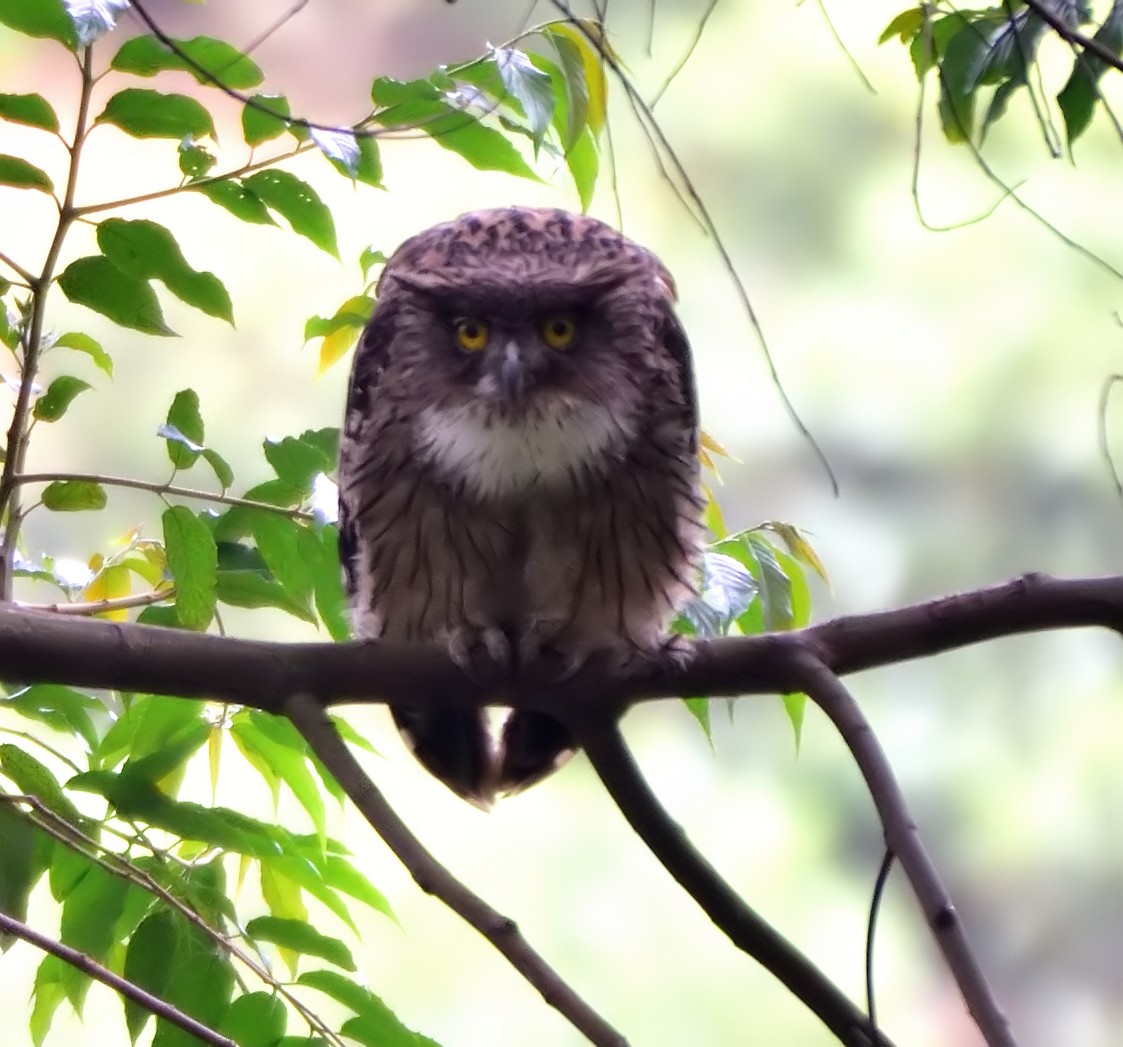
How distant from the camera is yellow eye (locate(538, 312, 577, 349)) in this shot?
148cm

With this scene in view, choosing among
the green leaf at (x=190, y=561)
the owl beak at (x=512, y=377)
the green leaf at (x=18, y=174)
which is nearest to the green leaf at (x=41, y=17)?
the green leaf at (x=18, y=174)

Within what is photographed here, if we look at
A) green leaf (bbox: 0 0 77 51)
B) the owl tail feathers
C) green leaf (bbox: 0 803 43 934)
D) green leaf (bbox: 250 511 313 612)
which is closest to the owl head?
green leaf (bbox: 250 511 313 612)

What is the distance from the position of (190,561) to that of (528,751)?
624mm

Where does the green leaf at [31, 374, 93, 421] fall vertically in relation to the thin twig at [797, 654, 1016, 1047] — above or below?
above

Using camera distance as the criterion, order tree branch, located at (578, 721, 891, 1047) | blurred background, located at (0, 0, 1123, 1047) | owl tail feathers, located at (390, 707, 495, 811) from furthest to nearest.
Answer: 1. blurred background, located at (0, 0, 1123, 1047)
2. owl tail feathers, located at (390, 707, 495, 811)
3. tree branch, located at (578, 721, 891, 1047)

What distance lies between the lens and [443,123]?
1.32 meters

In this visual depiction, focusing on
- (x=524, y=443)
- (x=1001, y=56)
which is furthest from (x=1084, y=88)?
(x=524, y=443)

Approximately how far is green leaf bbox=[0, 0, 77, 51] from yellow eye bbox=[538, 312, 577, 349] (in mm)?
523

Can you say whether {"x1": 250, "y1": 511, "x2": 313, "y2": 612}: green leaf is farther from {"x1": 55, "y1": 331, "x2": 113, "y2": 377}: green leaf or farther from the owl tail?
the owl tail

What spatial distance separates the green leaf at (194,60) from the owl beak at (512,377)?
35 cm

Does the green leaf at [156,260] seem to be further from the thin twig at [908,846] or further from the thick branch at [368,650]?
the thin twig at [908,846]

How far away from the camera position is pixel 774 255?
7.73 ft

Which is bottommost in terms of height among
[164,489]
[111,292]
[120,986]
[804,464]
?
[120,986]

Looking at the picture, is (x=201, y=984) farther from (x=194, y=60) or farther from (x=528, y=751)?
(x=194, y=60)
